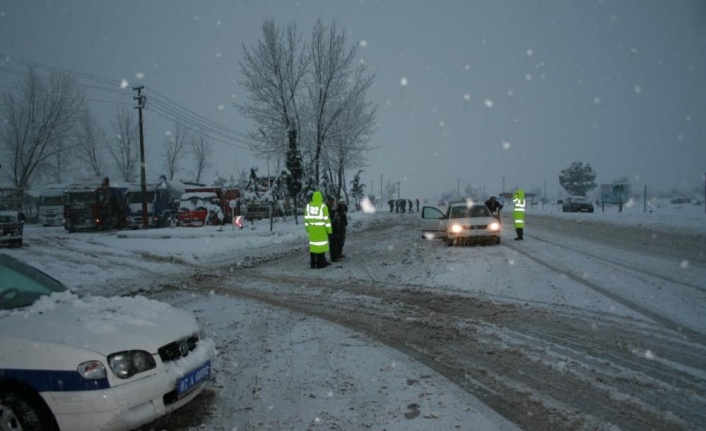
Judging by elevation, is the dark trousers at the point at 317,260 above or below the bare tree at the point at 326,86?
below

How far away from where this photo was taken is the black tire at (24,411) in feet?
9.95

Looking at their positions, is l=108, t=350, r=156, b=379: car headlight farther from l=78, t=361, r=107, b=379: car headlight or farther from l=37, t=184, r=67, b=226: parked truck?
l=37, t=184, r=67, b=226: parked truck

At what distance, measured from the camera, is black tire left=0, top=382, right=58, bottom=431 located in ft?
9.95

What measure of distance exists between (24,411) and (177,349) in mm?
1035

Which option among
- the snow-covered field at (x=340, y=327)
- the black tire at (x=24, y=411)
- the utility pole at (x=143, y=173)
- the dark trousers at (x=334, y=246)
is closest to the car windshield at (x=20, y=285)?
the black tire at (x=24, y=411)

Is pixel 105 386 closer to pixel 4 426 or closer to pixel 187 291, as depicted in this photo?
pixel 4 426

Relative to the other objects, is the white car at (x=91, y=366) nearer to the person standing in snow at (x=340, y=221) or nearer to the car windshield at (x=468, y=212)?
the person standing in snow at (x=340, y=221)

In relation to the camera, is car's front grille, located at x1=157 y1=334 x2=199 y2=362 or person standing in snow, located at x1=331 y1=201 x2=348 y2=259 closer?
car's front grille, located at x1=157 y1=334 x2=199 y2=362

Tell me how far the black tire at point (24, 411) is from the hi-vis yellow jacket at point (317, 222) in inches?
342

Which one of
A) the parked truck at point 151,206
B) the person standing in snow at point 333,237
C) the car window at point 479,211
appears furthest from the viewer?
the parked truck at point 151,206

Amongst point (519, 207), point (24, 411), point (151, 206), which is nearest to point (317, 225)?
point (519, 207)

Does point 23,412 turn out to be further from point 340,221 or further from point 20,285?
point 340,221

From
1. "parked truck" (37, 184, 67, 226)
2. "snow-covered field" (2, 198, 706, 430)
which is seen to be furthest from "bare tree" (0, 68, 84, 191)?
"snow-covered field" (2, 198, 706, 430)

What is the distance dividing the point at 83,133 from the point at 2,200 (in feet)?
56.3
